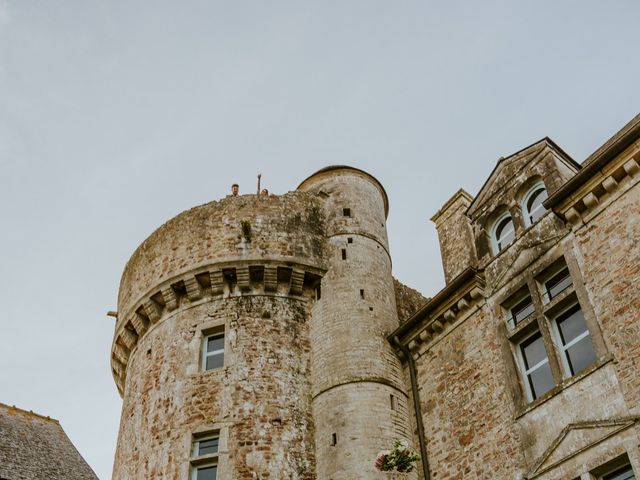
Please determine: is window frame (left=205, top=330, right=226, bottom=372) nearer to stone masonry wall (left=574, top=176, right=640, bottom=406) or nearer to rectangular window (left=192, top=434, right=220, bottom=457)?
rectangular window (left=192, top=434, right=220, bottom=457)

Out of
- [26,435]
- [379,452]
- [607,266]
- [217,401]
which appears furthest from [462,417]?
[26,435]

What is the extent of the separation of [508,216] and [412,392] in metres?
3.79

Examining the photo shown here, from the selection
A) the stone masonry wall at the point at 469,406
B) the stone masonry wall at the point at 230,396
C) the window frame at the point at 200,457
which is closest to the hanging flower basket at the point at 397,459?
the stone masonry wall at the point at 469,406

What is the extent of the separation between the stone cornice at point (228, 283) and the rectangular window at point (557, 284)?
5.40 metres

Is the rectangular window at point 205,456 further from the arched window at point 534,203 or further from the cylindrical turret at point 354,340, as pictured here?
the arched window at point 534,203

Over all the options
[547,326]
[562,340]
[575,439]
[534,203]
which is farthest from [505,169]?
[575,439]

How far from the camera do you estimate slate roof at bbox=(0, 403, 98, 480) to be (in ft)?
65.2

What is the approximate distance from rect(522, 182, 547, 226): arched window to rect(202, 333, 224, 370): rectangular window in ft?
21.5

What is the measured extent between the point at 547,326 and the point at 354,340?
4.28 metres

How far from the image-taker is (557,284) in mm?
11703

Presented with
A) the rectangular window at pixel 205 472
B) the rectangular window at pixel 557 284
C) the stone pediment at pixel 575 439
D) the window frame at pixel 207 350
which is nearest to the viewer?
the stone pediment at pixel 575 439

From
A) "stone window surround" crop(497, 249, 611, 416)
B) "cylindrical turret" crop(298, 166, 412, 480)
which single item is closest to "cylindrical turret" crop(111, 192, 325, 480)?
"cylindrical turret" crop(298, 166, 412, 480)

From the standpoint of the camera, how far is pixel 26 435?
21594 mm

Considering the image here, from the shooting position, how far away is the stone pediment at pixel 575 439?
31.2 ft
